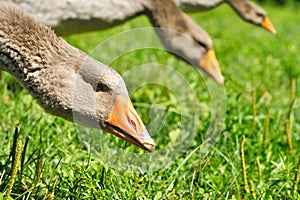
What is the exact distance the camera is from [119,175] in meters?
2.35

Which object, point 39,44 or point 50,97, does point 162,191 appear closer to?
point 50,97

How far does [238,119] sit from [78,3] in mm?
1009

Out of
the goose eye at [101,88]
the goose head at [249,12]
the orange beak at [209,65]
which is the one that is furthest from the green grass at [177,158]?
the goose head at [249,12]

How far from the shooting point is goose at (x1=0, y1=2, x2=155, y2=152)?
218 centimetres

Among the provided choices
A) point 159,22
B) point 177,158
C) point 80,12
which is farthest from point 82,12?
point 177,158

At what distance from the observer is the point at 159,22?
12.0 ft

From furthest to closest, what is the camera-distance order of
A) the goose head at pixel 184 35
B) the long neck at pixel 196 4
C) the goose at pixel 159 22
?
the long neck at pixel 196 4
the goose head at pixel 184 35
the goose at pixel 159 22

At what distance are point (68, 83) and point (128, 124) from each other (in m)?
0.26

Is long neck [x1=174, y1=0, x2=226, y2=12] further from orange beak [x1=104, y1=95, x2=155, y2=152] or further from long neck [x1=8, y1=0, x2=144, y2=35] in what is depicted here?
orange beak [x1=104, y1=95, x2=155, y2=152]

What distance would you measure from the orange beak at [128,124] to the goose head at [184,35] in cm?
146

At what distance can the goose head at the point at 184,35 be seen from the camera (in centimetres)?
360

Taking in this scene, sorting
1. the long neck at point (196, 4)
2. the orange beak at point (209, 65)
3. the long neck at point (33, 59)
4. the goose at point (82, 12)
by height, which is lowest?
the orange beak at point (209, 65)

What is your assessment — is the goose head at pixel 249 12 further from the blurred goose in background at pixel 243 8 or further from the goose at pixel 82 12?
the goose at pixel 82 12

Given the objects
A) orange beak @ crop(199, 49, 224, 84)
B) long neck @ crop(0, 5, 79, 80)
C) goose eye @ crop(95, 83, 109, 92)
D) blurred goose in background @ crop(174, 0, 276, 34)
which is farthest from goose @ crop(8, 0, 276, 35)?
goose eye @ crop(95, 83, 109, 92)
